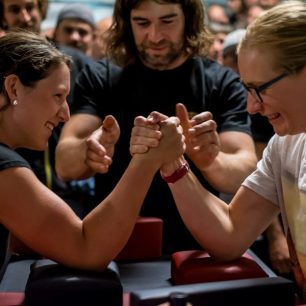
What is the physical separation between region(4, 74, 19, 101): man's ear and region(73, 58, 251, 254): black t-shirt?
630mm

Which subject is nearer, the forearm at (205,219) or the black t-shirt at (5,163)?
the black t-shirt at (5,163)

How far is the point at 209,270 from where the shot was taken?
4.73ft

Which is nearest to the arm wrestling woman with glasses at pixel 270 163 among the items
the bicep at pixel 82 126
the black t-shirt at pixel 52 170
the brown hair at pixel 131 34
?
the bicep at pixel 82 126

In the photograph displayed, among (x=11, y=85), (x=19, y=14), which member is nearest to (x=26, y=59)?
(x=11, y=85)

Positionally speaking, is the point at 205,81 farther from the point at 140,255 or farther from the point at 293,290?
the point at 293,290

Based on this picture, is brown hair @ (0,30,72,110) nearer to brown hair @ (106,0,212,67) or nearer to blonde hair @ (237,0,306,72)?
blonde hair @ (237,0,306,72)

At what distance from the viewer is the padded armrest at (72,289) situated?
1.27 metres

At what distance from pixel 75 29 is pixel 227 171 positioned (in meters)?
2.09

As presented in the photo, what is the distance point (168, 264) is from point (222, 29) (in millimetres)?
2987

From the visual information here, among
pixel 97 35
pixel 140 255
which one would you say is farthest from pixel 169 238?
pixel 97 35

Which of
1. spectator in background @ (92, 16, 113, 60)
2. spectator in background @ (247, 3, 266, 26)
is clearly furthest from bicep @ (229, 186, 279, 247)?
spectator in background @ (247, 3, 266, 26)

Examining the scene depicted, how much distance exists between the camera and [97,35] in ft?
13.7

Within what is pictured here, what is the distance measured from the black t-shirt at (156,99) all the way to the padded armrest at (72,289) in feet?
2.25

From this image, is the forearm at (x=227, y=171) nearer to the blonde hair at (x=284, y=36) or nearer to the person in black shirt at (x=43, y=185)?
the person in black shirt at (x=43, y=185)
